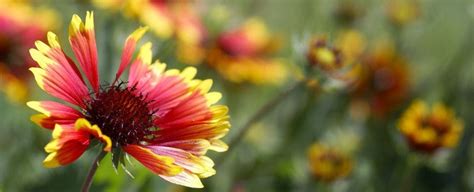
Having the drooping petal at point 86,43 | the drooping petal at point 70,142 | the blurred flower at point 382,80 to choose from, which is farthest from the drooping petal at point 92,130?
the blurred flower at point 382,80

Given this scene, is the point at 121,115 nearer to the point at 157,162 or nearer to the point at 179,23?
the point at 157,162

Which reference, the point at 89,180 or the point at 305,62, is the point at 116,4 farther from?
the point at 89,180

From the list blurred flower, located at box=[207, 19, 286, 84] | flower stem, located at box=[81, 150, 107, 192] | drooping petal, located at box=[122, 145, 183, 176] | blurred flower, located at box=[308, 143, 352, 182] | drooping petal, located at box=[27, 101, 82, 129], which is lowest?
flower stem, located at box=[81, 150, 107, 192]

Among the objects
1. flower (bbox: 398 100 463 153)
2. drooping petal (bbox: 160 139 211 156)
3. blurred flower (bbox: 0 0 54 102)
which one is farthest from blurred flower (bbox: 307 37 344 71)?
blurred flower (bbox: 0 0 54 102)

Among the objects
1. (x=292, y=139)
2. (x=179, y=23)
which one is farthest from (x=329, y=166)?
(x=179, y=23)

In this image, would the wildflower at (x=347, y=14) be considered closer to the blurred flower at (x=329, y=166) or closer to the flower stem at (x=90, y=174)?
the blurred flower at (x=329, y=166)

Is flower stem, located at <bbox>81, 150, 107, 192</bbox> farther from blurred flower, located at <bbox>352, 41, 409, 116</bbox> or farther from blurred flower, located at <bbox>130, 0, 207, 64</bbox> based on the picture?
blurred flower, located at <bbox>352, 41, 409, 116</bbox>

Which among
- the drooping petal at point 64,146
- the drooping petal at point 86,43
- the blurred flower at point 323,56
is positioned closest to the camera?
the drooping petal at point 64,146
